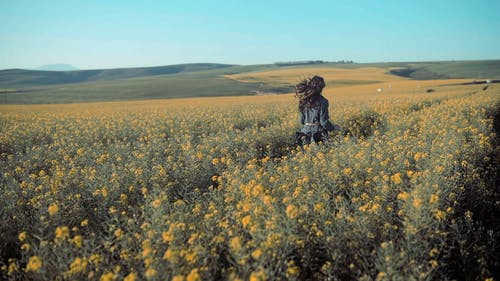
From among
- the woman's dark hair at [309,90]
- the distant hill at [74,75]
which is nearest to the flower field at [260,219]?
the woman's dark hair at [309,90]

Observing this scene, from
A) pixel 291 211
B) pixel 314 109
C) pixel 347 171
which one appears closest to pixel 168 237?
pixel 291 211

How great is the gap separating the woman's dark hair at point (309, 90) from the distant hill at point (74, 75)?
9100cm

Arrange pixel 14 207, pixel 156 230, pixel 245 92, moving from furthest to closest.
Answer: pixel 245 92, pixel 14 207, pixel 156 230

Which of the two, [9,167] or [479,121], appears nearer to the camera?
[9,167]

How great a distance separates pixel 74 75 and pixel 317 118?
118 metres

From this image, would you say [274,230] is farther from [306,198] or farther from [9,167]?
[9,167]

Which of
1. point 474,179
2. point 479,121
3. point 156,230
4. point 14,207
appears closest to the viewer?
point 156,230

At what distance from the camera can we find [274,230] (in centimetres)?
342

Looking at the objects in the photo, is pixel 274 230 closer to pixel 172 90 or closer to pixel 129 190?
pixel 129 190

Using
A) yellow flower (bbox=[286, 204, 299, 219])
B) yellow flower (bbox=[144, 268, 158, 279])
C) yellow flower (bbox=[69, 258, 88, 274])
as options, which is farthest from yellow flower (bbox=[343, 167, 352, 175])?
yellow flower (bbox=[69, 258, 88, 274])

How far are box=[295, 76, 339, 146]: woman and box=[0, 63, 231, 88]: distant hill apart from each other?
298ft

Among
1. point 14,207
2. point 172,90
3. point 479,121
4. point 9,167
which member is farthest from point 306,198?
point 172,90

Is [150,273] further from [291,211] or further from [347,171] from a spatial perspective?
[347,171]

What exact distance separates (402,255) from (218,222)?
1874 millimetres
